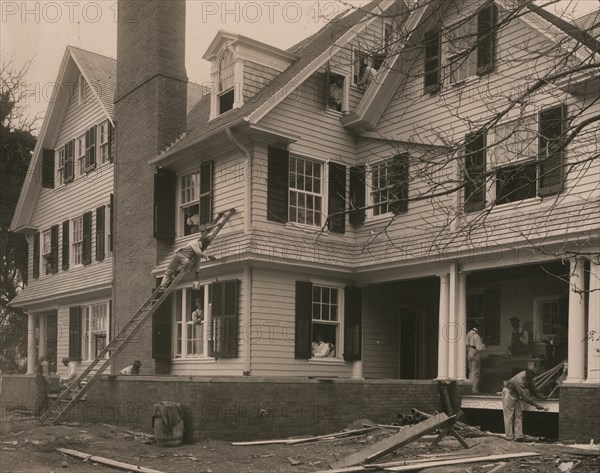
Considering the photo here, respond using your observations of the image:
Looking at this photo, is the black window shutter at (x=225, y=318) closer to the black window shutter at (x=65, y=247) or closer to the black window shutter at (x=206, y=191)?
the black window shutter at (x=206, y=191)

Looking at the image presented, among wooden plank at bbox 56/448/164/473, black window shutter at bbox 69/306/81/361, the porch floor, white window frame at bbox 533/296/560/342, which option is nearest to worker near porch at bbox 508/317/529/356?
white window frame at bbox 533/296/560/342

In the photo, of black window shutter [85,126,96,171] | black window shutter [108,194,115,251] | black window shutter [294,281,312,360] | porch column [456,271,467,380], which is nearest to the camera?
porch column [456,271,467,380]

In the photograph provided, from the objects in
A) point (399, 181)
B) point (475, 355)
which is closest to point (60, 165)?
point (475, 355)

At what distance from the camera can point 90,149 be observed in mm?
25516

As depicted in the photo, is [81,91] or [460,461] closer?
[460,461]

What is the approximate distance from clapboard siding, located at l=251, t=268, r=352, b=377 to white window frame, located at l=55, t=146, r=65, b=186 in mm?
12391

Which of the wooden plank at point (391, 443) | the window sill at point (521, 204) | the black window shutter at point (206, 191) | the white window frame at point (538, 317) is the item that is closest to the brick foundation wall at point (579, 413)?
the wooden plank at point (391, 443)

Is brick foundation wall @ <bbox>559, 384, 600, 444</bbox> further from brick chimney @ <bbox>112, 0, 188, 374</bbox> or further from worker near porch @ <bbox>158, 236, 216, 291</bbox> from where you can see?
brick chimney @ <bbox>112, 0, 188, 374</bbox>

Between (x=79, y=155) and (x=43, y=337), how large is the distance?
6.90 m

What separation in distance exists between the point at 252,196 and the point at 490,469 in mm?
8738

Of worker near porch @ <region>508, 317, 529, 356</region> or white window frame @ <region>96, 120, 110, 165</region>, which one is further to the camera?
white window frame @ <region>96, 120, 110, 165</region>

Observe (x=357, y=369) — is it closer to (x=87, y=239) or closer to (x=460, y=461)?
(x=460, y=461)

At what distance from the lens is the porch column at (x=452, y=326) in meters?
17.2

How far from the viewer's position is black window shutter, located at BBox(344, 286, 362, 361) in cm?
1923
